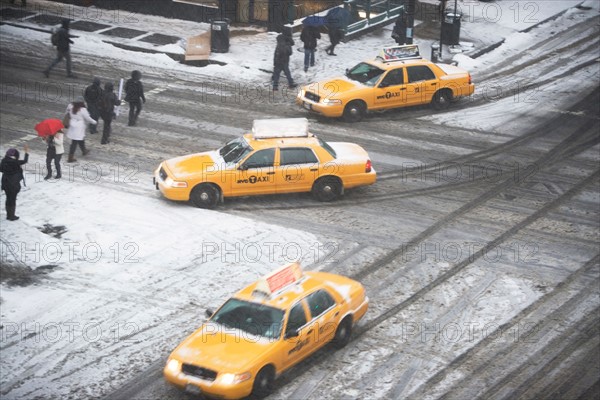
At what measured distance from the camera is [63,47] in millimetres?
27562

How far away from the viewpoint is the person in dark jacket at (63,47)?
27.4 meters

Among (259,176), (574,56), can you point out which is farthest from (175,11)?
(259,176)

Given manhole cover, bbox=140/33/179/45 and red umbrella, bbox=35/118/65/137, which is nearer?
red umbrella, bbox=35/118/65/137

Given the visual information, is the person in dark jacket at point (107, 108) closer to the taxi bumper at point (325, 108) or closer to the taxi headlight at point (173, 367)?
the taxi bumper at point (325, 108)

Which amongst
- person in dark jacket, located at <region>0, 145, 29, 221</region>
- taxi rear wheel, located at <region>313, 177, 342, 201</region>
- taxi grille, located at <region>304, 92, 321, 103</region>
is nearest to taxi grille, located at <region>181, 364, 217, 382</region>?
person in dark jacket, located at <region>0, 145, 29, 221</region>

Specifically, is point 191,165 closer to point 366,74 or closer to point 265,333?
point 265,333

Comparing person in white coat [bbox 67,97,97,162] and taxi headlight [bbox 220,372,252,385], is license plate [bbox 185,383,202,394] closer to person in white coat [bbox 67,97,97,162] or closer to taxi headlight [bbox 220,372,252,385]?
taxi headlight [bbox 220,372,252,385]

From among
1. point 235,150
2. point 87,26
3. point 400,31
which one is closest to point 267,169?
point 235,150

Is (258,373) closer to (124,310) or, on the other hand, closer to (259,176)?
(124,310)

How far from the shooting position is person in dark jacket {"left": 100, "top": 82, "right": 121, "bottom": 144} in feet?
75.9

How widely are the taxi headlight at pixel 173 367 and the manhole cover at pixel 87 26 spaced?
20.4 meters

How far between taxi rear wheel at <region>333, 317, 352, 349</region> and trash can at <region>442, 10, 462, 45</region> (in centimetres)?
1842

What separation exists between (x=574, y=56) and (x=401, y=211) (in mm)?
14330

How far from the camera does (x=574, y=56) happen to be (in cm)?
3209
